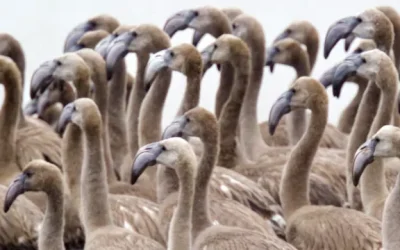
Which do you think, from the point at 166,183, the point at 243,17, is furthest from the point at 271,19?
the point at 166,183

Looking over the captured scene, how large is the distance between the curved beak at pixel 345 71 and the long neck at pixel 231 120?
1144mm

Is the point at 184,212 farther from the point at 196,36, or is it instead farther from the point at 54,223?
the point at 196,36

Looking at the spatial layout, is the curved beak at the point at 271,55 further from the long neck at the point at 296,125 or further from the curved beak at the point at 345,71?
the curved beak at the point at 345,71

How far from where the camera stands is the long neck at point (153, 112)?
12.0 m

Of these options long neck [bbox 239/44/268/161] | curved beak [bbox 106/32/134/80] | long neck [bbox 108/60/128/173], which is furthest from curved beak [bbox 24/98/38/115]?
long neck [bbox 239/44/268/161]

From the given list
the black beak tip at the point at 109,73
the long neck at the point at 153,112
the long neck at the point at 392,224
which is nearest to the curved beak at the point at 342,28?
the long neck at the point at 153,112

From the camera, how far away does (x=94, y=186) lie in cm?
1054

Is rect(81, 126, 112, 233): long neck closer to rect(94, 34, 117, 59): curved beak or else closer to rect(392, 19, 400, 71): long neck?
rect(94, 34, 117, 59): curved beak

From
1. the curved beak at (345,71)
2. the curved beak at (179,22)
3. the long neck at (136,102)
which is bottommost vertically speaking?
the long neck at (136,102)

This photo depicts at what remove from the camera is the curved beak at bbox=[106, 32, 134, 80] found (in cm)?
1241

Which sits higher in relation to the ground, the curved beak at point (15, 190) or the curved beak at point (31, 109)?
the curved beak at point (15, 190)

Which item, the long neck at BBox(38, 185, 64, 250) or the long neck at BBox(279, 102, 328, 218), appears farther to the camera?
the long neck at BBox(279, 102, 328, 218)

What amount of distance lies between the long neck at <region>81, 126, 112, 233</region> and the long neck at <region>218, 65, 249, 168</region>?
1627 mm

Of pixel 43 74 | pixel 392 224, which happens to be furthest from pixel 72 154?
pixel 392 224
